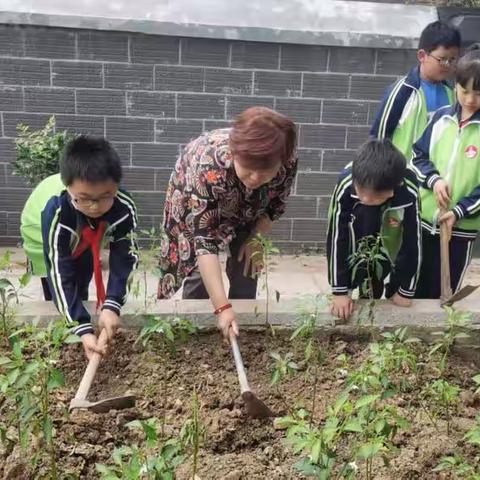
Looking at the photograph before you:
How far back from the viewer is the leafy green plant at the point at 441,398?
6.38 ft

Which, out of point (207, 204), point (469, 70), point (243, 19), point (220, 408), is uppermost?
point (243, 19)

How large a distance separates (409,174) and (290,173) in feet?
1.42

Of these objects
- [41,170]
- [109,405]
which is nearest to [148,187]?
[41,170]

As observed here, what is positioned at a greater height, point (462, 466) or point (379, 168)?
point (379, 168)

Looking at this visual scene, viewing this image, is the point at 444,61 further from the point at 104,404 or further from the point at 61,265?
the point at 104,404

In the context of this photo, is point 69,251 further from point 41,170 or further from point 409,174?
point 41,170

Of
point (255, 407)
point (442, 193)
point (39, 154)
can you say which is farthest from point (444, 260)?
point (39, 154)

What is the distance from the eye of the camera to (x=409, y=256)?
252 cm

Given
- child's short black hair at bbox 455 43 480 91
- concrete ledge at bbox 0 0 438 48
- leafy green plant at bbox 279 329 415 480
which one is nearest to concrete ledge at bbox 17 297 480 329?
leafy green plant at bbox 279 329 415 480

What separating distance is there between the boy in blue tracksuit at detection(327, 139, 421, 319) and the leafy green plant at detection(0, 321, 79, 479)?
1.08 m

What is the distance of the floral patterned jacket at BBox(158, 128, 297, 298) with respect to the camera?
2.29 metres

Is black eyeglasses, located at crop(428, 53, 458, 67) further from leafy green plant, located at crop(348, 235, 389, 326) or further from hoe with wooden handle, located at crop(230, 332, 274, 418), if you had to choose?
hoe with wooden handle, located at crop(230, 332, 274, 418)

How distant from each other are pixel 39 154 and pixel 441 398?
9.77 feet

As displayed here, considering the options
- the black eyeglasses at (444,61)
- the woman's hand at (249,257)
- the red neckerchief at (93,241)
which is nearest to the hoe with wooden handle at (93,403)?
the red neckerchief at (93,241)
